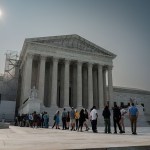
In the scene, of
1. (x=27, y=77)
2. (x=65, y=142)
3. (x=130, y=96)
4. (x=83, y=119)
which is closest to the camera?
(x=65, y=142)

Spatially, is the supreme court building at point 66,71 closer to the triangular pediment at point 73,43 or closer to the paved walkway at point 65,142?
the triangular pediment at point 73,43

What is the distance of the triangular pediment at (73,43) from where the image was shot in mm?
36000

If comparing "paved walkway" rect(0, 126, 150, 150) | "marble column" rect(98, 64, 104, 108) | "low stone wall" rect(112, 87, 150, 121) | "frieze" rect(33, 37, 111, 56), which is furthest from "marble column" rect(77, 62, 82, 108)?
"paved walkway" rect(0, 126, 150, 150)

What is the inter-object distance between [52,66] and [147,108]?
3816cm

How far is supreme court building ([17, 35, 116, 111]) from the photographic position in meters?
34.6

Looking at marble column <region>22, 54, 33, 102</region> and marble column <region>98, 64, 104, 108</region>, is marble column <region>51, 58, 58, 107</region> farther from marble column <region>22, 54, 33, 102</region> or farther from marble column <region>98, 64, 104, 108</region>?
marble column <region>98, 64, 104, 108</region>

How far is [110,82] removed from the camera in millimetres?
39969

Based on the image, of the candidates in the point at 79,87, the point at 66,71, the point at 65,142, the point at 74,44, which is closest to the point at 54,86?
the point at 66,71

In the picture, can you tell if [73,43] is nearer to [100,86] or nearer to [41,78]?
[41,78]

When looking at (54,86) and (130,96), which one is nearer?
(54,86)

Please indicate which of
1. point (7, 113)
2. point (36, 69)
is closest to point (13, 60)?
point (36, 69)

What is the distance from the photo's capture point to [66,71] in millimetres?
36219

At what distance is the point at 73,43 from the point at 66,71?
605 centimetres

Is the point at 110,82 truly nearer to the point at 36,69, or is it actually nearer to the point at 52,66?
the point at 52,66
